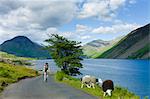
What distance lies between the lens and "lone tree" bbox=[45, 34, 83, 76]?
72.8 metres

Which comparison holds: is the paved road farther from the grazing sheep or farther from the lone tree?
the lone tree

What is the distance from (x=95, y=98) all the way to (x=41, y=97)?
5053 mm

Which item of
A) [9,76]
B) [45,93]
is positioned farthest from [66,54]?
[45,93]

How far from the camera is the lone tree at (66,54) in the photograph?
72812 millimetres

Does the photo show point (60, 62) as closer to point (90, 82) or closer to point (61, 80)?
point (61, 80)

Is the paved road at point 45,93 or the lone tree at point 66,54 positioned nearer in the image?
the paved road at point 45,93

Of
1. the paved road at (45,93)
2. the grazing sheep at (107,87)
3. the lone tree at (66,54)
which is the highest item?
the lone tree at (66,54)

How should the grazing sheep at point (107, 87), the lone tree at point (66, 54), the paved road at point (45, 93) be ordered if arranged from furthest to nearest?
the lone tree at point (66, 54) < the grazing sheep at point (107, 87) < the paved road at point (45, 93)

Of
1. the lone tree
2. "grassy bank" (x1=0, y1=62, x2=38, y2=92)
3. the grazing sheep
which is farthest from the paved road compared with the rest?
the lone tree

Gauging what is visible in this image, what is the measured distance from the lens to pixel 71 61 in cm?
7275

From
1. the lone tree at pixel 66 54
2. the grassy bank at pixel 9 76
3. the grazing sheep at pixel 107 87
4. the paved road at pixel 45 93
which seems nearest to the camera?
the paved road at pixel 45 93

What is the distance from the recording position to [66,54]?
7475 cm

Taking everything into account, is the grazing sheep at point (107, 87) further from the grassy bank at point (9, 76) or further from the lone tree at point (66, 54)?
the lone tree at point (66, 54)

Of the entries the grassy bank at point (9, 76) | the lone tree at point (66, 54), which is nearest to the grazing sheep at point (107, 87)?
the grassy bank at point (9, 76)
